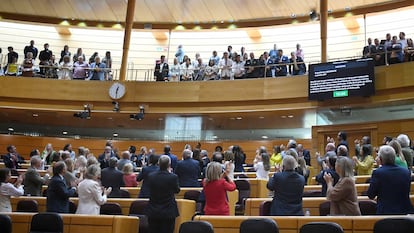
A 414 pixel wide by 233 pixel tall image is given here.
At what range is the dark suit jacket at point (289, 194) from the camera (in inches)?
207

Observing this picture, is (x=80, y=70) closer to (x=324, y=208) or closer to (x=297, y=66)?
(x=297, y=66)

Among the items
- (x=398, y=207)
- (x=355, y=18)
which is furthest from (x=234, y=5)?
(x=398, y=207)

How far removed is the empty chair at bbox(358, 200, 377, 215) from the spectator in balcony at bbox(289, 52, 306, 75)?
8615 millimetres

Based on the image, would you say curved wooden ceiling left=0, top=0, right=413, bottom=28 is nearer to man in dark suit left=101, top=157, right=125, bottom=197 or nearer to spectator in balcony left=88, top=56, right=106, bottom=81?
spectator in balcony left=88, top=56, right=106, bottom=81

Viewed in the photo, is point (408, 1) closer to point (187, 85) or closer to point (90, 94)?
point (187, 85)

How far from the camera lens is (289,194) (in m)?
5.30

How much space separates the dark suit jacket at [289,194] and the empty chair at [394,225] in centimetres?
122

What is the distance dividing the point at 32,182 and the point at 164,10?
40.0 feet

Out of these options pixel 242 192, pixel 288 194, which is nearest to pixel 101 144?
pixel 242 192

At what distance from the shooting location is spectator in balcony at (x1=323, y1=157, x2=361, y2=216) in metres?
4.84

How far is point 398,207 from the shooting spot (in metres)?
4.86

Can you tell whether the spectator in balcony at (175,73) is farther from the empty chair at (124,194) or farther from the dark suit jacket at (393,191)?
the dark suit jacket at (393,191)

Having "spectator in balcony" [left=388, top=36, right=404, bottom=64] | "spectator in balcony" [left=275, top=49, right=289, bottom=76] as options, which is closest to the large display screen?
"spectator in balcony" [left=388, top=36, right=404, bottom=64]

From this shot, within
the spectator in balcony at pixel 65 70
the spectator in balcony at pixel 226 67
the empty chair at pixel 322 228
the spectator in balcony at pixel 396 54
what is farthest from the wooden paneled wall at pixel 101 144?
the empty chair at pixel 322 228
